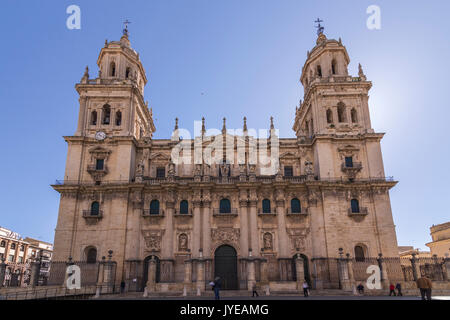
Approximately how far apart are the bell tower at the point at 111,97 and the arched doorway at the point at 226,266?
45.3 ft

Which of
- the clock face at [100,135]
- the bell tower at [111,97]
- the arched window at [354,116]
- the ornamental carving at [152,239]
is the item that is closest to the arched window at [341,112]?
the arched window at [354,116]

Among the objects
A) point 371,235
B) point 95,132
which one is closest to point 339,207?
point 371,235

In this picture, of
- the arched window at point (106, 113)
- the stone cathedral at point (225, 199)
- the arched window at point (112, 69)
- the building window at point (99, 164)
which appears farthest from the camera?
the arched window at point (112, 69)

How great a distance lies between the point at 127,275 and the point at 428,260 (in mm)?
23896

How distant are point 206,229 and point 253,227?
407 cm

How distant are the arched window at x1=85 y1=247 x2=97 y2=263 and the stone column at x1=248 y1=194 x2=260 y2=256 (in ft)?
44.2

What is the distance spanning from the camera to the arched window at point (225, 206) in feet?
104

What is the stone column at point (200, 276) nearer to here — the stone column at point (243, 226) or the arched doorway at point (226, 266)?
the arched doorway at point (226, 266)

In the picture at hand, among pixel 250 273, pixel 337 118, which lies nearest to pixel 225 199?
pixel 250 273

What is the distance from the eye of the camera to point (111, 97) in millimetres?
34781

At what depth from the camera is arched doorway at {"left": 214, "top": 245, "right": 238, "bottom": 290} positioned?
29.4 metres
